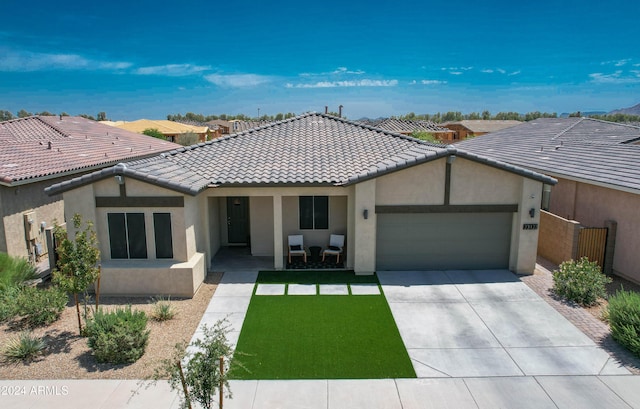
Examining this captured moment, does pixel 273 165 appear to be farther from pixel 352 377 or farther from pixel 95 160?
pixel 95 160

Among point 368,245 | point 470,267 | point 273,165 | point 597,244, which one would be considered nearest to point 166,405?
point 368,245

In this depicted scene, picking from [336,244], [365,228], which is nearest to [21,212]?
[336,244]

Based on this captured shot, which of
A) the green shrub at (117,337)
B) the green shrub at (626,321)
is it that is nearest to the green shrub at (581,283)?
the green shrub at (626,321)

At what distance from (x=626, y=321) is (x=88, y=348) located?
11.6 m

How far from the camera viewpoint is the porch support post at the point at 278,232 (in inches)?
571

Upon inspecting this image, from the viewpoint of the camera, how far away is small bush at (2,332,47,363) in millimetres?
9094

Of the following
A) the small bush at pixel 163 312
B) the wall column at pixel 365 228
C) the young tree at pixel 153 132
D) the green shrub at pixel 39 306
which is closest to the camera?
the green shrub at pixel 39 306

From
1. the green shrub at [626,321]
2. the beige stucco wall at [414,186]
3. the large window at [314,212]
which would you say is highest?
the beige stucco wall at [414,186]

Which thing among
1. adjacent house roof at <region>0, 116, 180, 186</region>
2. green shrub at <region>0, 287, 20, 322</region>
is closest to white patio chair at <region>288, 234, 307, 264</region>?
green shrub at <region>0, 287, 20, 322</region>

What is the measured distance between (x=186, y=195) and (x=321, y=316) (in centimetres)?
510

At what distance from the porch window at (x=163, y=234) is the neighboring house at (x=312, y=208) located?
3 cm

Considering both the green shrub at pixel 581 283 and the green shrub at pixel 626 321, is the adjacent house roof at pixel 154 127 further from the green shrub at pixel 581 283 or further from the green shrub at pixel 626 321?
the green shrub at pixel 626 321

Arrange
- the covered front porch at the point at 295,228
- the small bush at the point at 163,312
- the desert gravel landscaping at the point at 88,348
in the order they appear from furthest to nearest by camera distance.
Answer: the covered front porch at the point at 295,228 → the small bush at the point at 163,312 → the desert gravel landscaping at the point at 88,348

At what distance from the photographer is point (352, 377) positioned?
8.59m
